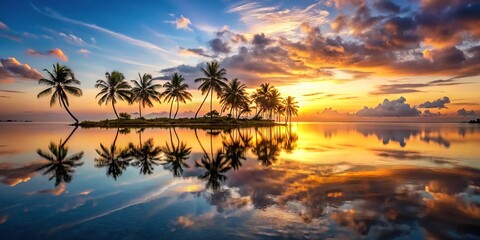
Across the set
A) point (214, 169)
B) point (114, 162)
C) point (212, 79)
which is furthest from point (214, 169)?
point (212, 79)

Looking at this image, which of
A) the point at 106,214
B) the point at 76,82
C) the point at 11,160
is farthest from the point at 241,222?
the point at 76,82

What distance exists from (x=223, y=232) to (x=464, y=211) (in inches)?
244

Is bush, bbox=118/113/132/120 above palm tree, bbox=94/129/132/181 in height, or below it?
above

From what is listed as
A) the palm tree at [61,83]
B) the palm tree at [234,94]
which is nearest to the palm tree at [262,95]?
the palm tree at [234,94]

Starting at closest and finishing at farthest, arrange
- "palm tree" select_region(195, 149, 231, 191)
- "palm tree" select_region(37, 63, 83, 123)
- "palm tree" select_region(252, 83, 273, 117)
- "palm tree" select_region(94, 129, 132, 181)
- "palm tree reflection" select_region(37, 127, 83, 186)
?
1. "palm tree" select_region(195, 149, 231, 191)
2. "palm tree reflection" select_region(37, 127, 83, 186)
3. "palm tree" select_region(94, 129, 132, 181)
4. "palm tree" select_region(37, 63, 83, 123)
5. "palm tree" select_region(252, 83, 273, 117)

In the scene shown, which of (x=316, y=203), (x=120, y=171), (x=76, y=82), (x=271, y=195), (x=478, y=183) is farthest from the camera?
(x=76, y=82)

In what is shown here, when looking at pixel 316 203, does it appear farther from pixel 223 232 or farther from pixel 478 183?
pixel 478 183

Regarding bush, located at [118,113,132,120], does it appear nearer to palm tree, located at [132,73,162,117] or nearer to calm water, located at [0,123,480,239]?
palm tree, located at [132,73,162,117]

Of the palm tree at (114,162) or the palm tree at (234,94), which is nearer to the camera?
the palm tree at (114,162)

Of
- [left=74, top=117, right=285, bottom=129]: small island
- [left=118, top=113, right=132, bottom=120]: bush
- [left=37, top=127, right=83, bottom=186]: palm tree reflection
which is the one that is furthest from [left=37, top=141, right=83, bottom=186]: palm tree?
[left=118, top=113, right=132, bottom=120]: bush

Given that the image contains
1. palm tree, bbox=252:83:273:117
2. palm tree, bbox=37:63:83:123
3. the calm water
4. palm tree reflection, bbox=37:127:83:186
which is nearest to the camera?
the calm water

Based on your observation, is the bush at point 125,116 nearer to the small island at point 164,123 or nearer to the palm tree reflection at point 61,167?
the small island at point 164,123

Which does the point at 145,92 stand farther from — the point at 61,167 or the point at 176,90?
the point at 61,167

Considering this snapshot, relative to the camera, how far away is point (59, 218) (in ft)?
22.4
